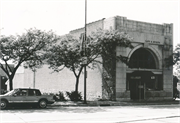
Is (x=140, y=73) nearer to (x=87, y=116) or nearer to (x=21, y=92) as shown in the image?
(x=21, y=92)

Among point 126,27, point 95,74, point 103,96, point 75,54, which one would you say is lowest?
point 103,96

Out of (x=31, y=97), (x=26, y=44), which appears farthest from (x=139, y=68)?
(x=31, y=97)

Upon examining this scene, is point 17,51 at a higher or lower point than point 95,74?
higher

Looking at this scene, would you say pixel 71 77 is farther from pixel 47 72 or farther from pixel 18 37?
pixel 18 37

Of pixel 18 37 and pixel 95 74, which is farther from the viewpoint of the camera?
pixel 95 74

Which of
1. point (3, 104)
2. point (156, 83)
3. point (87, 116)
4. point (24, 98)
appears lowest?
point (87, 116)

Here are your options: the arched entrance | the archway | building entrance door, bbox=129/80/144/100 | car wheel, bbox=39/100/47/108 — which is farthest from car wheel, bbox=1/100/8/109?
building entrance door, bbox=129/80/144/100

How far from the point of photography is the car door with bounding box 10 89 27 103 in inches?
743

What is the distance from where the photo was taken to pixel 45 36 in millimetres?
24094

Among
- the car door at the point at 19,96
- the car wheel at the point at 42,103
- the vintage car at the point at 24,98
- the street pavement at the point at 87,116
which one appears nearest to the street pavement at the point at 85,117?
the street pavement at the point at 87,116

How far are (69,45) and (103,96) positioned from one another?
7.62 metres

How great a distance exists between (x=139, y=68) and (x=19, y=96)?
633 inches

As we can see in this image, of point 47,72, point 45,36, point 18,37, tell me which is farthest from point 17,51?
point 47,72

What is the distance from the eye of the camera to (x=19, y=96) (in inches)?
750
